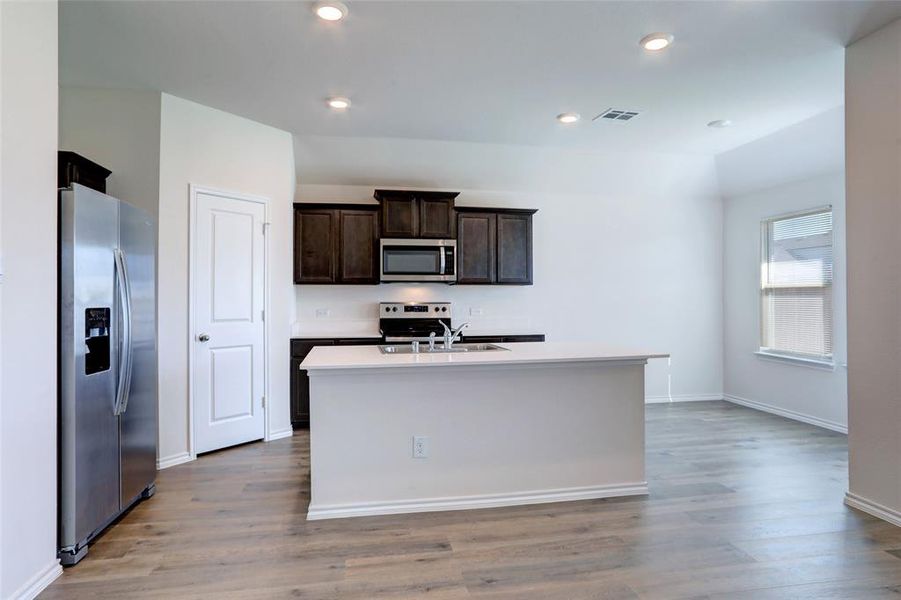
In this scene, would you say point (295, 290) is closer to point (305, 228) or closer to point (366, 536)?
point (305, 228)

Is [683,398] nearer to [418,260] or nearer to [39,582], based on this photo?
[418,260]

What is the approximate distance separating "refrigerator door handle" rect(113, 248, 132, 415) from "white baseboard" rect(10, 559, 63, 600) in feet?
2.32

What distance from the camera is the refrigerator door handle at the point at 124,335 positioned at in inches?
98.9

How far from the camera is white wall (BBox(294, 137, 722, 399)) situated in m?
5.06

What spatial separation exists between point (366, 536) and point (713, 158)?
199 inches

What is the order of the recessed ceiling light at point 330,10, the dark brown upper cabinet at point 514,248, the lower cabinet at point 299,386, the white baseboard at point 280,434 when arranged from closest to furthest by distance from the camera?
the recessed ceiling light at point 330,10, the white baseboard at point 280,434, the lower cabinet at point 299,386, the dark brown upper cabinet at point 514,248

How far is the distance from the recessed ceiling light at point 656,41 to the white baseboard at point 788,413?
3767 millimetres

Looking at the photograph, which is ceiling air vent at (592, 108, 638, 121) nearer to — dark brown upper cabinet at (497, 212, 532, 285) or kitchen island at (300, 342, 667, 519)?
dark brown upper cabinet at (497, 212, 532, 285)

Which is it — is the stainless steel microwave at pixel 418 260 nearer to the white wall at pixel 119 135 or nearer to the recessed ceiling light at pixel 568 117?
the recessed ceiling light at pixel 568 117

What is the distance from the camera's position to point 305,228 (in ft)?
15.7

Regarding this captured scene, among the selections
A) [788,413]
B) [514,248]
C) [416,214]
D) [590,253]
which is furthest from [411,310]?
[788,413]

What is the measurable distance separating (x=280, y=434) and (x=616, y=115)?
391 centimetres

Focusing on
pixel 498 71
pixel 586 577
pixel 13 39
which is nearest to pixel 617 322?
pixel 498 71

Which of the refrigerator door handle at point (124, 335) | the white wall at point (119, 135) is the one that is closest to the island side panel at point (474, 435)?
the refrigerator door handle at point (124, 335)
